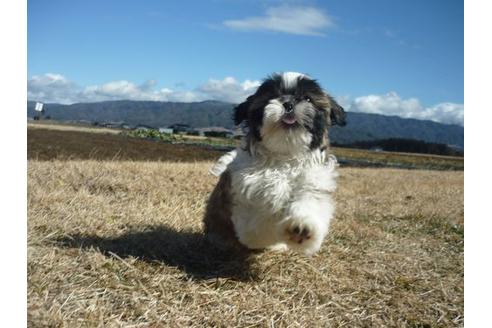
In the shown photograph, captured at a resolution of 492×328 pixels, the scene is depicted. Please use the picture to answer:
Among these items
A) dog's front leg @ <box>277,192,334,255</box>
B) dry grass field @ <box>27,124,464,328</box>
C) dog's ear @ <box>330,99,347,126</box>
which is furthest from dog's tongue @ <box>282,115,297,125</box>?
dry grass field @ <box>27,124,464,328</box>

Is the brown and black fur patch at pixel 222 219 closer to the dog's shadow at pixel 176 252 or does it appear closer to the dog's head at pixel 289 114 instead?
the dog's shadow at pixel 176 252

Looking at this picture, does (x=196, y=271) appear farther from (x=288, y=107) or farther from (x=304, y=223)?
(x=288, y=107)

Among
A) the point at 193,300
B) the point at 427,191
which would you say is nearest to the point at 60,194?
the point at 193,300

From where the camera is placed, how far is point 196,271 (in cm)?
478

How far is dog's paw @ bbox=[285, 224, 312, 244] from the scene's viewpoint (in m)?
4.55

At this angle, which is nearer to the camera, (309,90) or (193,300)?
(193,300)

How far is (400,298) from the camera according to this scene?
4.81 m

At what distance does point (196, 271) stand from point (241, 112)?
1550 mm

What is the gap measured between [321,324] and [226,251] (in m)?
1.51

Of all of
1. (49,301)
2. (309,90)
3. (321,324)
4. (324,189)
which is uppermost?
(309,90)

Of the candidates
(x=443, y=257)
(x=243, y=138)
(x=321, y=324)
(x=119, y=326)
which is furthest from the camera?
(x=443, y=257)

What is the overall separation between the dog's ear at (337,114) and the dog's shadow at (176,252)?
1558 millimetres

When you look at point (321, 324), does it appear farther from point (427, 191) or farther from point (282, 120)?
point (427, 191)
